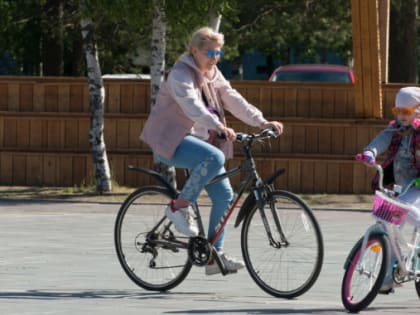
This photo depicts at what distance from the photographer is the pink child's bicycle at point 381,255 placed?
8680 millimetres

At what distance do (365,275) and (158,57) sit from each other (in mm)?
13144

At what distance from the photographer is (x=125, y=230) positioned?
10.4 meters

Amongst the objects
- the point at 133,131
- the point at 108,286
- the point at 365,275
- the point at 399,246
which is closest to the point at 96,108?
the point at 133,131

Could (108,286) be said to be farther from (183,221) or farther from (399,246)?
(399,246)

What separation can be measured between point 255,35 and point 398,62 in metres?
6.87

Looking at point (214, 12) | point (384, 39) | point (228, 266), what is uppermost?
point (214, 12)

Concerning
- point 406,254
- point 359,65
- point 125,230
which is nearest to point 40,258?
point 125,230

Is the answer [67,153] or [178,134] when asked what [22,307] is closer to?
[178,134]

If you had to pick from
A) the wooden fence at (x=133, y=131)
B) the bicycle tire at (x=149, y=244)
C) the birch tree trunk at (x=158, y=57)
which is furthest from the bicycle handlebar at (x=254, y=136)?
the wooden fence at (x=133, y=131)

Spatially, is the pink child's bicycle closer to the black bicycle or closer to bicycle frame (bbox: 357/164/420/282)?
bicycle frame (bbox: 357/164/420/282)

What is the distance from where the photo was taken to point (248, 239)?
9727mm

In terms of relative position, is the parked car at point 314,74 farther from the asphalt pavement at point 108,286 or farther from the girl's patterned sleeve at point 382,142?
the girl's patterned sleeve at point 382,142

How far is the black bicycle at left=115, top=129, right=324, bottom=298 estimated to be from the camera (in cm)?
940

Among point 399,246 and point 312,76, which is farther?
point 312,76
